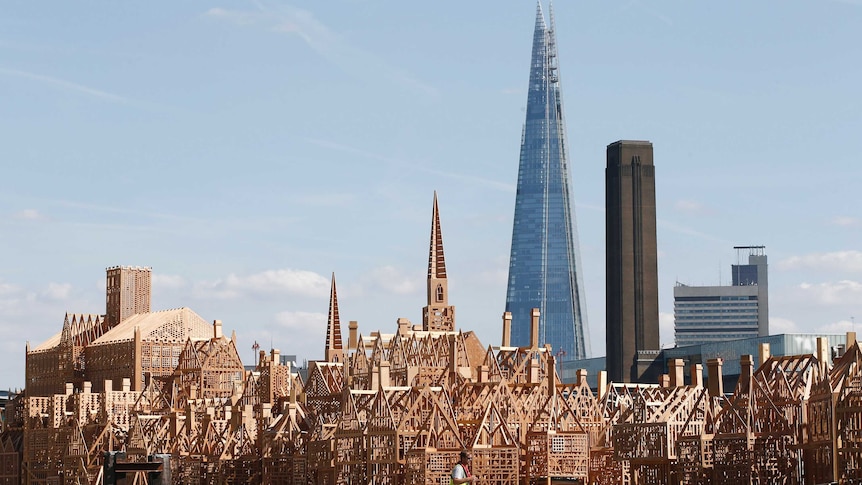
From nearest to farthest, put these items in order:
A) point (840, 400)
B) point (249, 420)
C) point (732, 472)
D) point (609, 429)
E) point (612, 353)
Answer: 1. point (840, 400)
2. point (732, 472)
3. point (609, 429)
4. point (249, 420)
5. point (612, 353)

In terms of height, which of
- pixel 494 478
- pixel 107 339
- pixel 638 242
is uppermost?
pixel 638 242

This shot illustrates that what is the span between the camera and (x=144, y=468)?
3569 cm

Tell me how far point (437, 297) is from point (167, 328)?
17336 millimetres

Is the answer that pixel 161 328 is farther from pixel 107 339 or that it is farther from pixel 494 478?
pixel 494 478

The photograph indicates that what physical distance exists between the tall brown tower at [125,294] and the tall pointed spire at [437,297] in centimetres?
2261

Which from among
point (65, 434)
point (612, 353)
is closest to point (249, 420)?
point (65, 434)

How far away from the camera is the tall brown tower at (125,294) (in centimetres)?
10650

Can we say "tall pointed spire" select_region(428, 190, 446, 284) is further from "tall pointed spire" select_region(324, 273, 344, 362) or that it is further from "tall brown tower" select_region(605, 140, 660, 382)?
"tall brown tower" select_region(605, 140, 660, 382)

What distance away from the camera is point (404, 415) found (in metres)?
64.9

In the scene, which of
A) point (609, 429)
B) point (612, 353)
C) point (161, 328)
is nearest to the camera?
point (609, 429)

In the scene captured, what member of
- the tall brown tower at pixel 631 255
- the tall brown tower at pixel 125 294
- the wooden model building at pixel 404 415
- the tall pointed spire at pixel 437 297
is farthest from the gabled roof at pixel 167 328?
the tall brown tower at pixel 631 255

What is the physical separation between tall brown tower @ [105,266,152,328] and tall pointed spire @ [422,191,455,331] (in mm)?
22611

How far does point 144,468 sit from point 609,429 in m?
38.8

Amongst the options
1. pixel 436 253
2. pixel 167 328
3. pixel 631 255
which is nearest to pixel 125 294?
pixel 167 328
